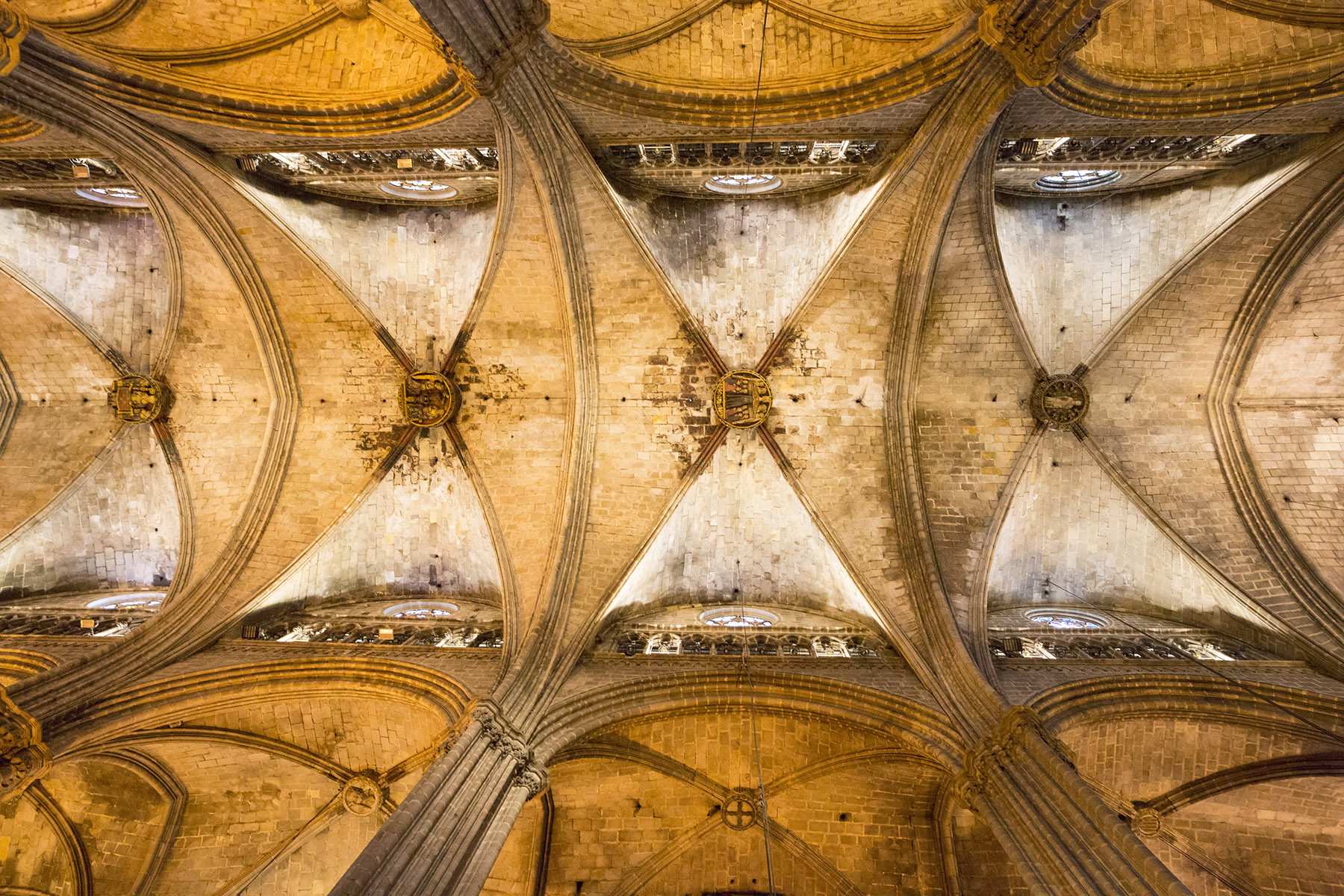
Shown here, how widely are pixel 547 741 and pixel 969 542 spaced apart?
24.4 feet

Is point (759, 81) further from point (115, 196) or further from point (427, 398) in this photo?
point (115, 196)

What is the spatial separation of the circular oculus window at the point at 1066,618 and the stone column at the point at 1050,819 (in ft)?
14.5

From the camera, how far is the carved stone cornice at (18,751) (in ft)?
20.2

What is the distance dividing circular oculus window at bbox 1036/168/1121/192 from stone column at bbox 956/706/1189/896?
8.33 metres

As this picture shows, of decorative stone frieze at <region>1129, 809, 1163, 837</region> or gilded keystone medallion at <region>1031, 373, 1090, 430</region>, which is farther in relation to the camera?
gilded keystone medallion at <region>1031, 373, 1090, 430</region>

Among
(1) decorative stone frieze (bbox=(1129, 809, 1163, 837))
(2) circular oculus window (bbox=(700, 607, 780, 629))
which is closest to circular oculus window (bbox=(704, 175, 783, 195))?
(2) circular oculus window (bbox=(700, 607, 780, 629))

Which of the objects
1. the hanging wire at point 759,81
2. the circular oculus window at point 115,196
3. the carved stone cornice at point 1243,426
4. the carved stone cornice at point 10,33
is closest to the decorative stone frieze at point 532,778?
the hanging wire at point 759,81

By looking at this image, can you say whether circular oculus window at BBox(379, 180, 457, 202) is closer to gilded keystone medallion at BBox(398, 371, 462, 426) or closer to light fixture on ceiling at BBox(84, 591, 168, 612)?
gilded keystone medallion at BBox(398, 371, 462, 426)

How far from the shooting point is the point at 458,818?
6.00 meters

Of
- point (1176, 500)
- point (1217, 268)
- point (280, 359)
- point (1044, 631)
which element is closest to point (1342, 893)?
point (1044, 631)

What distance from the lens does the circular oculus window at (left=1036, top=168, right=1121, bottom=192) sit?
9.90 m

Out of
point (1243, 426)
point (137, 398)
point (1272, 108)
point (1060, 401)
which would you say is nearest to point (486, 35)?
point (1272, 108)

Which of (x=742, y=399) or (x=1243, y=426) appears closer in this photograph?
(x=1243, y=426)

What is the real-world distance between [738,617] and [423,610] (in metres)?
5.97
